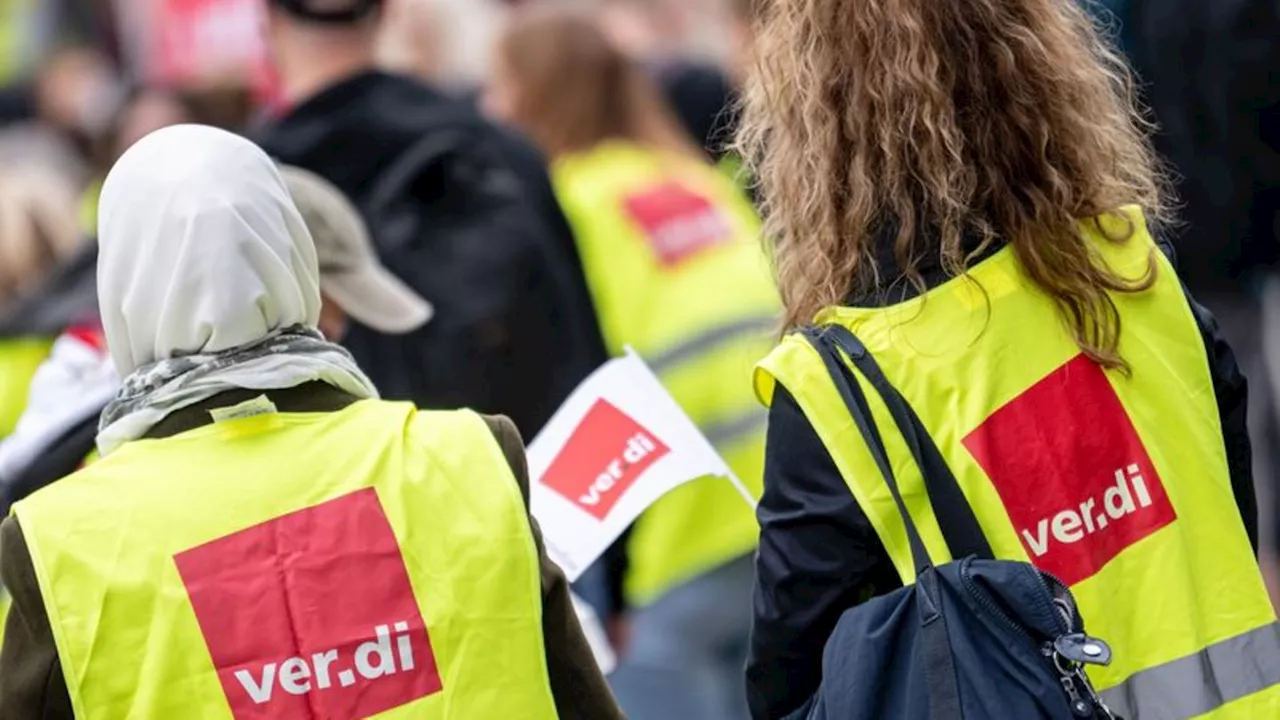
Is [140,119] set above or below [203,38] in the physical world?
below

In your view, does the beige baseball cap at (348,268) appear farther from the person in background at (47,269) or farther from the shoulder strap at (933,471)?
the shoulder strap at (933,471)

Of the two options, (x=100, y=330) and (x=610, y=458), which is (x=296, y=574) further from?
(x=100, y=330)

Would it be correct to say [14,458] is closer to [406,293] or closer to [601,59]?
[406,293]

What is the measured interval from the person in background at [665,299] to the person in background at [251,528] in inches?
102

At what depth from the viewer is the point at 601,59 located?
7480mm

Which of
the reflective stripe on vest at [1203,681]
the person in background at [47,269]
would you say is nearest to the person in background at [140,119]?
the person in background at [47,269]

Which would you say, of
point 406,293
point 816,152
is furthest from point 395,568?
point 406,293

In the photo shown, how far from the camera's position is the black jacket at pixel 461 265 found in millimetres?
5484

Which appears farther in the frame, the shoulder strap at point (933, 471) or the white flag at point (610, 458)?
the white flag at point (610, 458)

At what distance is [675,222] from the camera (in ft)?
23.6

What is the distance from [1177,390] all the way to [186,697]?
1424 millimetres

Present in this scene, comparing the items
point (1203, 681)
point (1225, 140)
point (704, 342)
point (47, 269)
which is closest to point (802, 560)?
point (1203, 681)

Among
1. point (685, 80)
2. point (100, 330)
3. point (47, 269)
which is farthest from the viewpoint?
point (685, 80)

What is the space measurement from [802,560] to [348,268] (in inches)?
64.3
